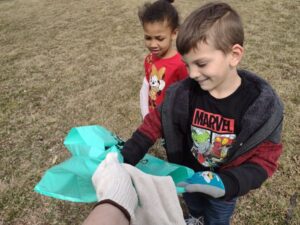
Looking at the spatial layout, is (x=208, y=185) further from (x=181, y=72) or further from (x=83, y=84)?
(x=83, y=84)

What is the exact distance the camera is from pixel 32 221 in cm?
297

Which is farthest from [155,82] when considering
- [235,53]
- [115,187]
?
[115,187]

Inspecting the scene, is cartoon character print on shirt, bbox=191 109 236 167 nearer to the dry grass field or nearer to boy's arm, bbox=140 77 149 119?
boy's arm, bbox=140 77 149 119

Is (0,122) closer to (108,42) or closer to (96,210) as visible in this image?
(108,42)

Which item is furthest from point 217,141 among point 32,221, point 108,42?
point 108,42

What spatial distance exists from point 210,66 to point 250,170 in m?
0.55

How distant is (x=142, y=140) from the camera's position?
195 cm

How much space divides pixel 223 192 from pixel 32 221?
1.96 metres

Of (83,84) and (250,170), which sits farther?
(83,84)

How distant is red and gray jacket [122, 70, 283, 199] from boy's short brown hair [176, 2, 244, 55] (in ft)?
0.93

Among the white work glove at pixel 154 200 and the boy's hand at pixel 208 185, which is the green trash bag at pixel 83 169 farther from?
the white work glove at pixel 154 200

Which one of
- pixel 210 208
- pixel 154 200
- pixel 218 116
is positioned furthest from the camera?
pixel 210 208

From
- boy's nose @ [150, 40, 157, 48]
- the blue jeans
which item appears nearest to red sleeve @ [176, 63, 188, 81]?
boy's nose @ [150, 40, 157, 48]

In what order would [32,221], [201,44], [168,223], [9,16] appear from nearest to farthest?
[168,223] → [201,44] → [32,221] → [9,16]
